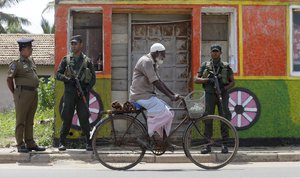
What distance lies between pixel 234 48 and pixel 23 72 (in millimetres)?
4104

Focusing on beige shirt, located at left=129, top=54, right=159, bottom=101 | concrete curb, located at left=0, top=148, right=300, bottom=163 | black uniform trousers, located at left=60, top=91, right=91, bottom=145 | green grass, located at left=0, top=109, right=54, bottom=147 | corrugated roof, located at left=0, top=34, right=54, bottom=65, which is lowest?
concrete curb, located at left=0, top=148, right=300, bottom=163

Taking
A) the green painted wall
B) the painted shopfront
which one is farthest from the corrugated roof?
the green painted wall

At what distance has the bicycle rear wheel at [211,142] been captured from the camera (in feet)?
24.7

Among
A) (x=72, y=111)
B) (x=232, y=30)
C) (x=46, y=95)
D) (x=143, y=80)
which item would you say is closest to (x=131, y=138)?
(x=143, y=80)

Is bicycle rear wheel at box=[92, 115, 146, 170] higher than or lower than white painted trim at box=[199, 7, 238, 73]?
lower

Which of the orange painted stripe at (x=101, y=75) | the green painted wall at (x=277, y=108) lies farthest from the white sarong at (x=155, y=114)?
the green painted wall at (x=277, y=108)

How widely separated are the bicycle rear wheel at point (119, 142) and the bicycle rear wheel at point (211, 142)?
0.69m

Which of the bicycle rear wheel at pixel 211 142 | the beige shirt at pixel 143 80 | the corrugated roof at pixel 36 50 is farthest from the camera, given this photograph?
the corrugated roof at pixel 36 50

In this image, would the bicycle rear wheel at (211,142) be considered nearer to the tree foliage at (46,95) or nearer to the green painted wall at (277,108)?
the green painted wall at (277,108)

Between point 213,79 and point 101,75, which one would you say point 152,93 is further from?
point 101,75

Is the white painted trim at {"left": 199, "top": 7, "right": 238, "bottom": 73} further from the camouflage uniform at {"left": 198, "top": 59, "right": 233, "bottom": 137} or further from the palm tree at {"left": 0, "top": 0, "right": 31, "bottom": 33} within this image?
the palm tree at {"left": 0, "top": 0, "right": 31, "bottom": 33}

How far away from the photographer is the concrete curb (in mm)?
8680

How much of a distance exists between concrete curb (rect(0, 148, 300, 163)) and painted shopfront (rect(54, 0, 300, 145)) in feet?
4.21

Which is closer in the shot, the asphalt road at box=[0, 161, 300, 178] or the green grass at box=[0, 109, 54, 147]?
the asphalt road at box=[0, 161, 300, 178]
